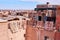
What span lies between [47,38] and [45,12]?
26.6 inches

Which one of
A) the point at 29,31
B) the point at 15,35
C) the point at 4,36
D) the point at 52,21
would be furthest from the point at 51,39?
the point at 15,35

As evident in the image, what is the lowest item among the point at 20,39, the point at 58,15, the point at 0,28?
the point at 20,39

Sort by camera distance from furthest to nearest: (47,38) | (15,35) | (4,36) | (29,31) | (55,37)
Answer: (15,35) → (29,31) → (4,36) → (47,38) → (55,37)

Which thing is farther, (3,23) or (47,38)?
(3,23)

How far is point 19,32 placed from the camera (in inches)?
218

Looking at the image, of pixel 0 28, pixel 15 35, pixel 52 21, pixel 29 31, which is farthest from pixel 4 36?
pixel 15 35

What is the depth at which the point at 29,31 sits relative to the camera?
342cm

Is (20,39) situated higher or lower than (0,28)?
lower

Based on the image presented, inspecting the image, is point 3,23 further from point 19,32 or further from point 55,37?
point 19,32

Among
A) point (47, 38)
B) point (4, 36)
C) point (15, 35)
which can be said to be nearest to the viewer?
point (47, 38)

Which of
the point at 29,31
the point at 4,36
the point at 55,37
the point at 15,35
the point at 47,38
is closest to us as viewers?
the point at 55,37

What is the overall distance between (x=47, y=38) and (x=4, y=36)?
0.93m

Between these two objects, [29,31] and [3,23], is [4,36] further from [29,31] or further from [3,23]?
[29,31]

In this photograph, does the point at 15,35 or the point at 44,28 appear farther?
the point at 15,35
